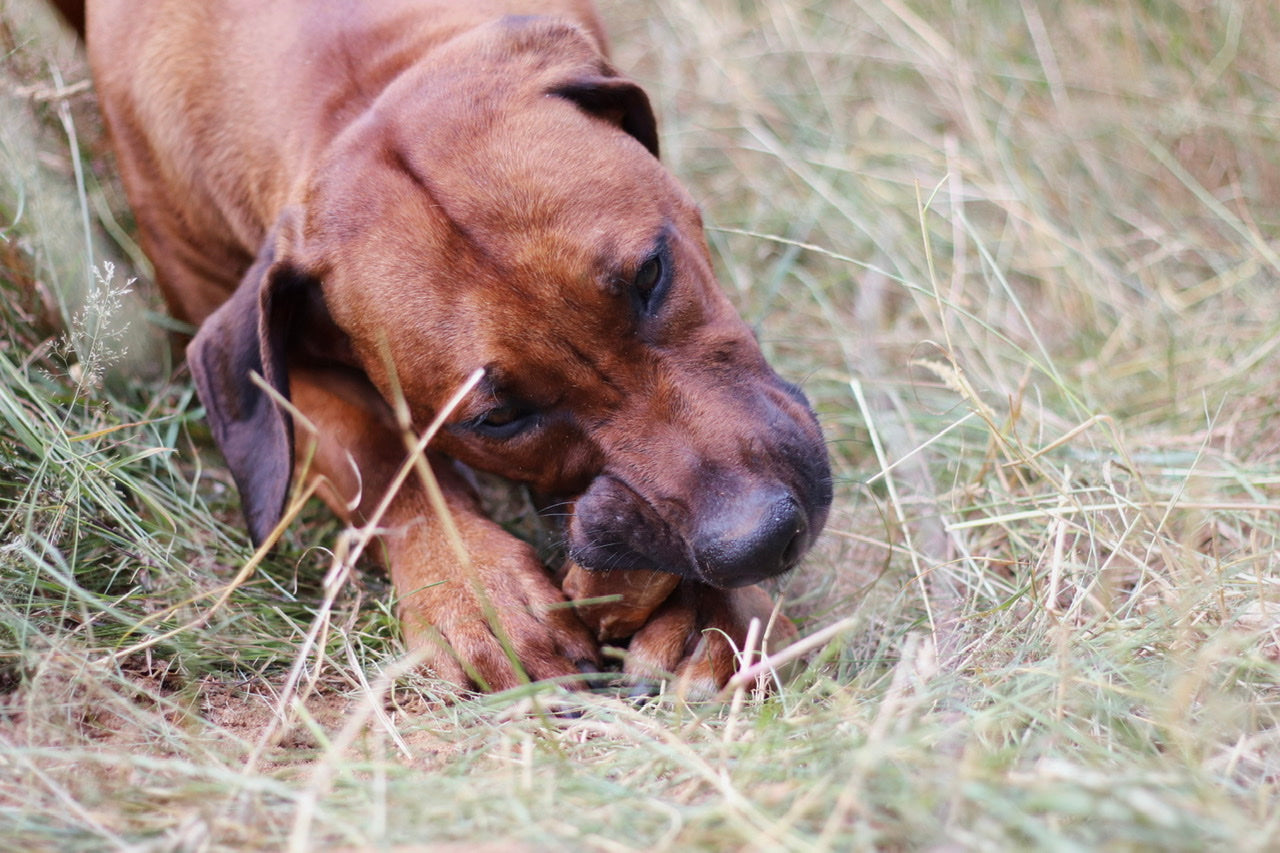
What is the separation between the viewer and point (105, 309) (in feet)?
10.1

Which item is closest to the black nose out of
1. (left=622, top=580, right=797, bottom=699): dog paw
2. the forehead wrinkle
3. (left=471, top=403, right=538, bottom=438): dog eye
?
(left=622, top=580, right=797, bottom=699): dog paw

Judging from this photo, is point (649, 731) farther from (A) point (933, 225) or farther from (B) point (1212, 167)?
(B) point (1212, 167)

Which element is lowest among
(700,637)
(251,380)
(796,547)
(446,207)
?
(700,637)

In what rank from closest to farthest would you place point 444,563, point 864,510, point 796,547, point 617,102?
point 796,547
point 444,563
point 617,102
point 864,510

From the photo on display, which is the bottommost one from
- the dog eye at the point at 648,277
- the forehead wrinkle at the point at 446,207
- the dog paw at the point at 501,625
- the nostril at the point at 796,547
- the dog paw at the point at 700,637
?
the dog paw at the point at 700,637

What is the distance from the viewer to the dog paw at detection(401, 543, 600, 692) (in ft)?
9.07

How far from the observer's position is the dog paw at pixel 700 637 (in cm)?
269

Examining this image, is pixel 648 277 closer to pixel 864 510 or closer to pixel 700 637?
pixel 700 637

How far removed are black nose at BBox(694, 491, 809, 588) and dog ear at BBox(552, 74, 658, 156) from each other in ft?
3.86

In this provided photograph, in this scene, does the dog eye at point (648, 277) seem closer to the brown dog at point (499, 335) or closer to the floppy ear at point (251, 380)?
the brown dog at point (499, 335)

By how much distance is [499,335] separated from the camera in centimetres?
266

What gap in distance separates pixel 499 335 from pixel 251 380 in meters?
0.81

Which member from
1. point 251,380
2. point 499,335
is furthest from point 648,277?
point 251,380

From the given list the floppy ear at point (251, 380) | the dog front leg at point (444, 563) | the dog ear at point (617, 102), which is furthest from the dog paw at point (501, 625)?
the dog ear at point (617, 102)
